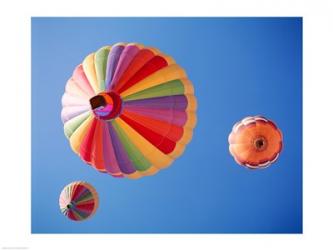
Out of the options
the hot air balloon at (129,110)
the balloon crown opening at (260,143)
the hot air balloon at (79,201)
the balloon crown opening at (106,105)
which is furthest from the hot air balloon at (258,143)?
the hot air balloon at (79,201)

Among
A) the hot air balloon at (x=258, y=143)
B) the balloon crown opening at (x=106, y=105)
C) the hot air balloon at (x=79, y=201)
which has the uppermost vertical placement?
the balloon crown opening at (x=106, y=105)

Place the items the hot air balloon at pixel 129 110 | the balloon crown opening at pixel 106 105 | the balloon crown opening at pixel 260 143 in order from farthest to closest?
1. the balloon crown opening at pixel 260 143
2. the hot air balloon at pixel 129 110
3. the balloon crown opening at pixel 106 105

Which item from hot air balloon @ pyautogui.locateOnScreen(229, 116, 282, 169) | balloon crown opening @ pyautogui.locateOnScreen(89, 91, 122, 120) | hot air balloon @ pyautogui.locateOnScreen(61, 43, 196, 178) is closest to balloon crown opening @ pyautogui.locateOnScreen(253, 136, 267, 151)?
hot air balloon @ pyautogui.locateOnScreen(229, 116, 282, 169)

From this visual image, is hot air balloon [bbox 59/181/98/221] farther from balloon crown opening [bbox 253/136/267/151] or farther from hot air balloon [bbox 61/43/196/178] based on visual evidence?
balloon crown opening [bbox 253/136/267/151]

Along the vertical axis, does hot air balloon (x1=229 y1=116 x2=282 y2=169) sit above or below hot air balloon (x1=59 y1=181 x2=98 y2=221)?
above

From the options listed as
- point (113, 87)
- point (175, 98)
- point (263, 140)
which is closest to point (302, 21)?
point (263, 140)

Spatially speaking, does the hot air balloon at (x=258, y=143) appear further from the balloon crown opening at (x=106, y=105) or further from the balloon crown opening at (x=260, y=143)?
the balloon crown opening at (x=106, y=105)
